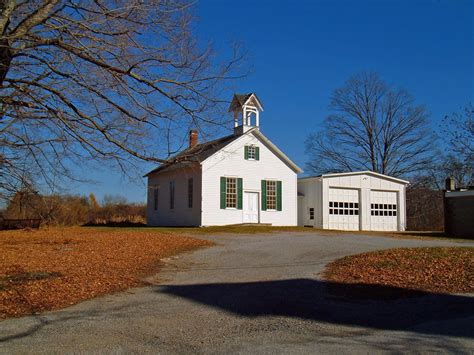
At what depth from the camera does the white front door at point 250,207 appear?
86.4ft

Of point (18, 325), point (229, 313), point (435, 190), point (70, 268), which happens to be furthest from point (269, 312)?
point (435, 190)

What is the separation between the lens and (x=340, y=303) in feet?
25.6

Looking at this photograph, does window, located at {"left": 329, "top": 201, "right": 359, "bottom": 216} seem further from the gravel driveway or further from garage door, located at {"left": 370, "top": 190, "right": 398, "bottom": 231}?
the gravel driveway

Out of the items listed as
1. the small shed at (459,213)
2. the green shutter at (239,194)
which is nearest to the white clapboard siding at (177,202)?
the green shutter at (239,194)

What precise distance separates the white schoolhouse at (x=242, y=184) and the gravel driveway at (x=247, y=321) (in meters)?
15.2

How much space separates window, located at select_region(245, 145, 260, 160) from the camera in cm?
2681

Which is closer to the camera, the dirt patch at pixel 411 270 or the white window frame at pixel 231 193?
the dirt patch at pixel 411 270

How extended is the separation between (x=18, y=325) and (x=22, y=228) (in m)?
19.4

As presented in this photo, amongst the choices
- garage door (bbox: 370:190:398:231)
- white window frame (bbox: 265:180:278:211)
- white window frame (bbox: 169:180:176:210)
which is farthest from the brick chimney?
garage door (bbox: 370:190:398:231)

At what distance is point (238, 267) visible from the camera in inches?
451

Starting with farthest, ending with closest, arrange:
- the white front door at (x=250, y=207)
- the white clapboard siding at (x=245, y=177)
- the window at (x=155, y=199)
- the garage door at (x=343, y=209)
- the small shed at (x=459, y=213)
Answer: the window at (x=155, y=199), the garage door at (x=343, y=209), the white front door at (x=250, y=207), the small shed at (x=459, y=213), the white clapboard siding at (x=245, y=177)

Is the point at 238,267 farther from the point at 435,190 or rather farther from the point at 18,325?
the point at 435,190

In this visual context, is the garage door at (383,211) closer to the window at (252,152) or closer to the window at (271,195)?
the window at (271,195)

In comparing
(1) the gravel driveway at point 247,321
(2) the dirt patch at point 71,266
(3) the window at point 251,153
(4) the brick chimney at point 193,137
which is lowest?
(1) the gravel driveway at point 247,321
